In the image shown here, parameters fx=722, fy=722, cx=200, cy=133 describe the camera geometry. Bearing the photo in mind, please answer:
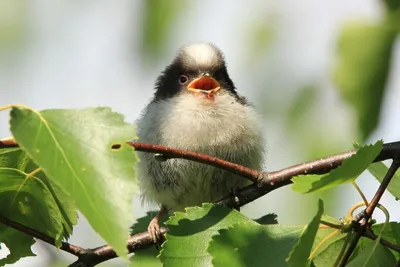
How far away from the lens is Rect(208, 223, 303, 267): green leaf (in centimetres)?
147

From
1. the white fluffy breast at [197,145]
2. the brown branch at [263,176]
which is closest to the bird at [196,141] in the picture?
the white fluffy breast at [197,145]

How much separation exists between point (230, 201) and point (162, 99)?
956mm

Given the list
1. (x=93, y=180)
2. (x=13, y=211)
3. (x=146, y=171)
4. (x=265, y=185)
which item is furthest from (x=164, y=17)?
(x=146, y=171)

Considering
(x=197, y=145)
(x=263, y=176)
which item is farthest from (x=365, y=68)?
(x=197, y=145)

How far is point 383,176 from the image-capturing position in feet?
5.96

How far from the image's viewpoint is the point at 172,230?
5.48 feet

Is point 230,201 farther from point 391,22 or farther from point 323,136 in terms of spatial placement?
point 391,22

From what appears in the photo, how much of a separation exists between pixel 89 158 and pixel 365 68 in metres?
0.57

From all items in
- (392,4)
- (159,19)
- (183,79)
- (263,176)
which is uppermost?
(392,4)

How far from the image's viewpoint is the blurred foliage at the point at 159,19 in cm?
189

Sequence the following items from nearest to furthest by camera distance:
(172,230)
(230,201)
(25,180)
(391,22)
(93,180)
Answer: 1. (93,180)
2. (391,22)
3. (172,230)
4. (25,180)
5. (230,201)

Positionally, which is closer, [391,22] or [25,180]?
[391,22]

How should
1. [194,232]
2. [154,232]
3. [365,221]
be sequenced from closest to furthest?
[365,221], [194,232], [154,232]

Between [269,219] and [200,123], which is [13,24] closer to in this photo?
[200,123]
